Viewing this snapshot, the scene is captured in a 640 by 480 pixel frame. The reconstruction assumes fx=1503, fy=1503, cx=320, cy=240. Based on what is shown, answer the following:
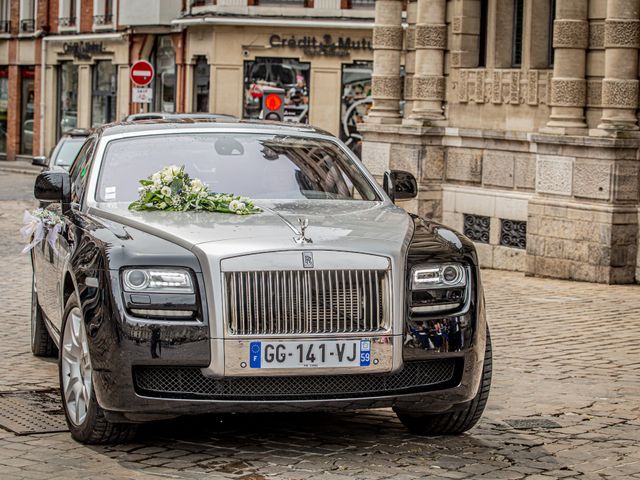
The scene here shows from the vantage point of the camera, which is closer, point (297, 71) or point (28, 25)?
point (297, 71)

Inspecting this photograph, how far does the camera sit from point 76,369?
7555mm

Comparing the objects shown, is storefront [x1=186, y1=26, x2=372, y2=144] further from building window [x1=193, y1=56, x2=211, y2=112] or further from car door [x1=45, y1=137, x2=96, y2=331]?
car door [x1=45, y1=137, x2=96, y2=331]

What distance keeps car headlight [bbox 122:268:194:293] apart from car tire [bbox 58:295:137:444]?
45 centimetres

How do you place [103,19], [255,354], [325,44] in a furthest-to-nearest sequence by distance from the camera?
[103,19], [325,44], [255,354]

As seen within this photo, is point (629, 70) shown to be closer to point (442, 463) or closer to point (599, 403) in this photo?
point (599, 403)

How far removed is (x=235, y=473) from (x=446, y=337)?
4.03 ft

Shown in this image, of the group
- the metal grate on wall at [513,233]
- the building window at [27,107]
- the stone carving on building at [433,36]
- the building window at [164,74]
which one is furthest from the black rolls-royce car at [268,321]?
the building window at [27,107]

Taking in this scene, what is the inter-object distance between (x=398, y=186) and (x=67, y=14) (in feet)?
148

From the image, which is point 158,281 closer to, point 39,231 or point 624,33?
point 39,231

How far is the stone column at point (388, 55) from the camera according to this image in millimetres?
21520

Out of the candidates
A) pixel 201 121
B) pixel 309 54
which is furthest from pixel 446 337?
pixel 309 54

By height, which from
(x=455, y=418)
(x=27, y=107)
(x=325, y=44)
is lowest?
(x=27, y=107)

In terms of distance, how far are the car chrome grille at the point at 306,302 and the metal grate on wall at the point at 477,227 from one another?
12242mm

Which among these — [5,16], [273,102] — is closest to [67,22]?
[5,16]
